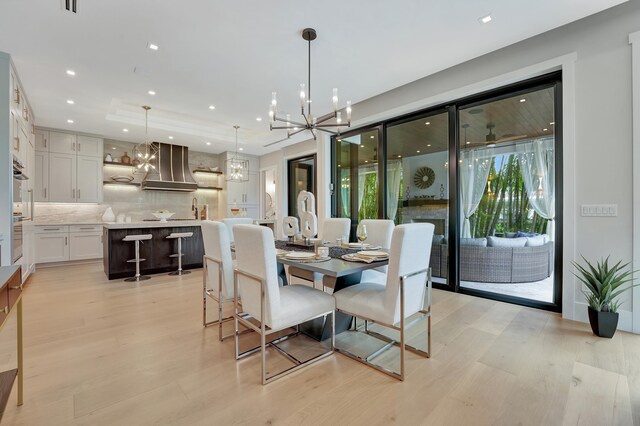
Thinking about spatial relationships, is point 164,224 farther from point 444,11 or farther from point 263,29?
point 444,11

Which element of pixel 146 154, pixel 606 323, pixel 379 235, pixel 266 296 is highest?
pixel 146 154

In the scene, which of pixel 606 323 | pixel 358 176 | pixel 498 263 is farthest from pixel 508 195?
pixel 358 176

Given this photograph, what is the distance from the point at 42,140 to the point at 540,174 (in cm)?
842

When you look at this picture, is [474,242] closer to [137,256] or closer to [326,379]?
[326,379]

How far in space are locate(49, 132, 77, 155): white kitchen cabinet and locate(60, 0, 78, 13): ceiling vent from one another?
4.51 meters

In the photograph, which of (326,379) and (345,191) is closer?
→ (326,379)

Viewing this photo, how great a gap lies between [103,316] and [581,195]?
4949 mm

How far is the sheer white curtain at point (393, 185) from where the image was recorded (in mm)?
4500

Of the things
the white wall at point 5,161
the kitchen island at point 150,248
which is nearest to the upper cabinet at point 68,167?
the kitchen island at point 150,248

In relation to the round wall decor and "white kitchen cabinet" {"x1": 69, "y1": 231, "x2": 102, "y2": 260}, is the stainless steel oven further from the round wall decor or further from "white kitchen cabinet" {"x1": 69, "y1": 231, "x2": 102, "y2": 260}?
the round wall decor

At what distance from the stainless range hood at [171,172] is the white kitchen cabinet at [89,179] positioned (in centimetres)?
86

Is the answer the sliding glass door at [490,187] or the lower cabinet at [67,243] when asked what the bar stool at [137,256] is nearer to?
the lower cabinet at [67,243]

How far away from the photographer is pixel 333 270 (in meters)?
1.82

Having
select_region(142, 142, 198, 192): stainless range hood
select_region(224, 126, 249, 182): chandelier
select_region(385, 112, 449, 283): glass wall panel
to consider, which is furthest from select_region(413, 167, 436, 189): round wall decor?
select_region(142, 142, 198, 192): stainless range hood
